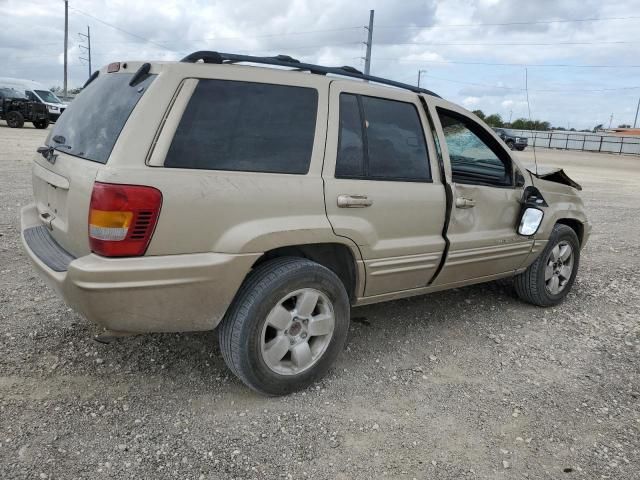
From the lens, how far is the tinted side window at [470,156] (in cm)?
378

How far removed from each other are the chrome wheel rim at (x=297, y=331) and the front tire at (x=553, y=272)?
91.0 inches

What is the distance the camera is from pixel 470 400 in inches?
125

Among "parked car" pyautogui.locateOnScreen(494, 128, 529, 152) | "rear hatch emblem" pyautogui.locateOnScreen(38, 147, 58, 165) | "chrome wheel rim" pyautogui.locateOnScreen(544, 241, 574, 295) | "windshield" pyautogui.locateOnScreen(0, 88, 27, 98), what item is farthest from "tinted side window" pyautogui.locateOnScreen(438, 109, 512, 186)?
"parked car" pyautogui.locateOnScreen(494, 128, 529, 152)

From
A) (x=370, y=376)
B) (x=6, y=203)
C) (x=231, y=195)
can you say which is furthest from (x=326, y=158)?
(x=6, y=203)

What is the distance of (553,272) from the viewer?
4770 mm

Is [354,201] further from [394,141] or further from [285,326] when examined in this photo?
[285,326]

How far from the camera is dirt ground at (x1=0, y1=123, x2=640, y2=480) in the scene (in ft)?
8.30

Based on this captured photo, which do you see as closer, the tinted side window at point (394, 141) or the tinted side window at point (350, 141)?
the tinted side window at point (350, 141)

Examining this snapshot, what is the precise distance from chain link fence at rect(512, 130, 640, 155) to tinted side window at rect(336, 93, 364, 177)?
44.4m

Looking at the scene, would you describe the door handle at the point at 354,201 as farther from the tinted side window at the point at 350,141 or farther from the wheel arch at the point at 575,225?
the wheel arch at the point at 575,225

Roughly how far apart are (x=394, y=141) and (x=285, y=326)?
134 centimetres

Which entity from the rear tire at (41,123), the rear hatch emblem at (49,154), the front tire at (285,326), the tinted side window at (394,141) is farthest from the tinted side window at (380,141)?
the rear tire at (41,123)

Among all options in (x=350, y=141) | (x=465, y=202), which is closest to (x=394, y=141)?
(x=350, y=141)

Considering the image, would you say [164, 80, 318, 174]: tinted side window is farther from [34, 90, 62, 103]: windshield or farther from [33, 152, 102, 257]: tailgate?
[34, 90, 62, 103]: windshield
